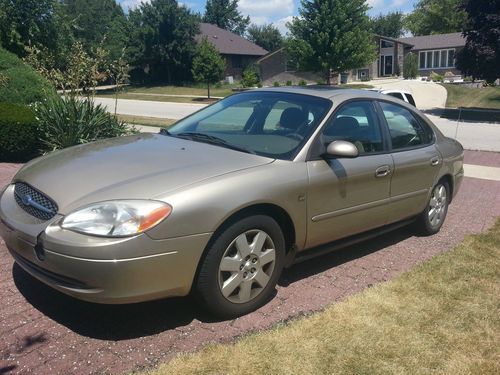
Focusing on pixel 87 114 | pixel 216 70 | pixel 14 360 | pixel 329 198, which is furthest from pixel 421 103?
pixel 14 360

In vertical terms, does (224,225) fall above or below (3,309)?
above

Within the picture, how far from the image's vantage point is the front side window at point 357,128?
427 centimetres

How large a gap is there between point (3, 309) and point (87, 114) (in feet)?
18.4

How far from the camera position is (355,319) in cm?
367

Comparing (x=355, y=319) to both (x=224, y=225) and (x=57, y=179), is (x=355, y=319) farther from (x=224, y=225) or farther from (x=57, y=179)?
(x=57, y=179)

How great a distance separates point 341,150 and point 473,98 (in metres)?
30.4

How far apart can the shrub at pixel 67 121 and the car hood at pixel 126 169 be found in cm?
453

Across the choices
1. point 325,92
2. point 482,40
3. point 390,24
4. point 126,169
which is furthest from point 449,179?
point 390,24

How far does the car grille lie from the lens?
129 inches

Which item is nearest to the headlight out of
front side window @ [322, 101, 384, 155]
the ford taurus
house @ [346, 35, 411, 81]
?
the ford taurus

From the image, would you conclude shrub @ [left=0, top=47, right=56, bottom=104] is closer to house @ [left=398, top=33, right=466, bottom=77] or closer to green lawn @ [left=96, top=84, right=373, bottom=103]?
green lawn @ [left=96, top=84, right=373, bottom=103]

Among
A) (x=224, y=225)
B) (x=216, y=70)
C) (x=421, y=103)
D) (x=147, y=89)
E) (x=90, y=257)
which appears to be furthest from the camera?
(x=147, y=89)

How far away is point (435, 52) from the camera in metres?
66.9

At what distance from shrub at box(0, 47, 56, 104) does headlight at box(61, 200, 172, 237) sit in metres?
7.79
